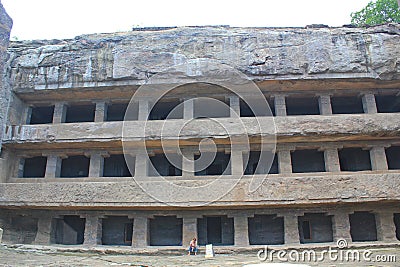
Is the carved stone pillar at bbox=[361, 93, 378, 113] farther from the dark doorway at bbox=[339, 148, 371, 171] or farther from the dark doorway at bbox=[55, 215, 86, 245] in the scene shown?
the dark doorway at bbox=[55, 215, 86, 245]

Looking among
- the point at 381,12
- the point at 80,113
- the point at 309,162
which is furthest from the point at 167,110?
the point at 381,12

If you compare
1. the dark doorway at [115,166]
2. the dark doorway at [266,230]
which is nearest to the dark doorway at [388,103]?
the dark doorway at [266,230]

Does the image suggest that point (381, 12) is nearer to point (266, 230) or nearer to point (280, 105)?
point (280, 105)

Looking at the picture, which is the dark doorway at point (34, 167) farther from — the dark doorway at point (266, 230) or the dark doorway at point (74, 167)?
the dark doorway at point (266, 230)

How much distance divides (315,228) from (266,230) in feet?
5.82

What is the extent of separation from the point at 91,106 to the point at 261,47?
7198 mm

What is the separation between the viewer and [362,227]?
44.2ft

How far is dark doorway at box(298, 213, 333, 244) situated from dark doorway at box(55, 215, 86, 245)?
8.46 meters

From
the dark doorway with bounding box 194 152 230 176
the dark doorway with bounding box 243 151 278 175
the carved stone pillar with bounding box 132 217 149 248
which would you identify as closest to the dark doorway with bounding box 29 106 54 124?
the carved stone pillar with bounding box 132 217 149 248

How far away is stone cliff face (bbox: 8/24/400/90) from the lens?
40.0ft

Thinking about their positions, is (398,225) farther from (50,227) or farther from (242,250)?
(50,227)

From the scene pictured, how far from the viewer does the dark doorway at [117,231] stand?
1392 centimetres

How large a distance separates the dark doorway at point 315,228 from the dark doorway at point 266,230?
75cm

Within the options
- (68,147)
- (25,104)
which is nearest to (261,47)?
(68,147)
